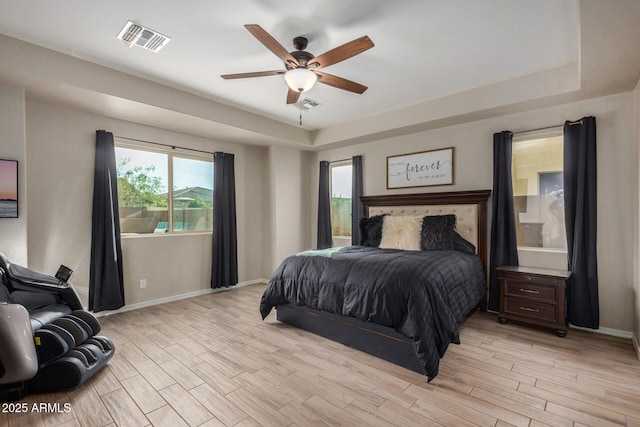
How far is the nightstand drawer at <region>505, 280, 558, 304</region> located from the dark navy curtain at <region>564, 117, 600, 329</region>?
1.06 feet

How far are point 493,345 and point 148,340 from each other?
336 cm

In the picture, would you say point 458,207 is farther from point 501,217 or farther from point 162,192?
point 162,192

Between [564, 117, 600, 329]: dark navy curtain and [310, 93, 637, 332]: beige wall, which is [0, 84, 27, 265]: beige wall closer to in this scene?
[310, 93, 637, 332]: beige wall

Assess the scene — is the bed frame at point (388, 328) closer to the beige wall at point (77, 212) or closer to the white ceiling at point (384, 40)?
the white ceiling at point (384, 40)

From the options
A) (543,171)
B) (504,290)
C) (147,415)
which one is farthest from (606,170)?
(147,415)

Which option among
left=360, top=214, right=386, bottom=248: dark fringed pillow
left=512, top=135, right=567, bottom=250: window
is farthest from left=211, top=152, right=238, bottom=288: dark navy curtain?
left=512, top=135, right=567, bottom=250: window

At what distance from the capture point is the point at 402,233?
397 centimetres

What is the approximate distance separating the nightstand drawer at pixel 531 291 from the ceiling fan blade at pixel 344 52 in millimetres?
2858

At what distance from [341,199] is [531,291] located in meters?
3.16

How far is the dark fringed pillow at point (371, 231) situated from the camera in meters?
4.27

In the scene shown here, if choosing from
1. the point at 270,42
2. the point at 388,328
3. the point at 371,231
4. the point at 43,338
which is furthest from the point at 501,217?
the point at 43,338

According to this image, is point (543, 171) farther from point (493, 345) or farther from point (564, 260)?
point (493, 345)

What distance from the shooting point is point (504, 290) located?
11.0ft

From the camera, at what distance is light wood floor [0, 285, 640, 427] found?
1871mm
